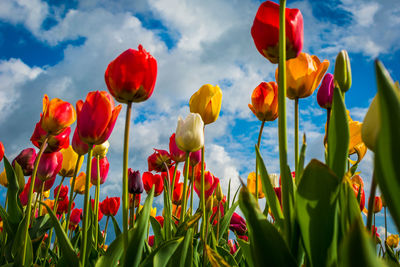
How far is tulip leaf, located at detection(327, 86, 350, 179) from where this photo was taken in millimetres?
832

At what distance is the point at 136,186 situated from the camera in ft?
8.84

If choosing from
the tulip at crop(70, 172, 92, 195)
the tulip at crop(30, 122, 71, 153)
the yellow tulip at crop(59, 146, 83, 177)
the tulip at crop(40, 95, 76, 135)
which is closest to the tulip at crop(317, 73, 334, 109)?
the tulip at crop(40, 95, 76, 135)

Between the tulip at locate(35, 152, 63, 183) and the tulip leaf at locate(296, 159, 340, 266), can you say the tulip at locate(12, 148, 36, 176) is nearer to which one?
the tulip at locate(35, 152, 63, 183)

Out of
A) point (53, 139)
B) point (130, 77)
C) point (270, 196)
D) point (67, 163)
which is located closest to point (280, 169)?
point (270, 196)

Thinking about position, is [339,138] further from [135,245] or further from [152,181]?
[152,181]

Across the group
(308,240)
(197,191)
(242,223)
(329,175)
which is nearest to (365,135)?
(329,175)

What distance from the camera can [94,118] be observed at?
134cm

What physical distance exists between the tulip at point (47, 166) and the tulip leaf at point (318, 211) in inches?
82.9

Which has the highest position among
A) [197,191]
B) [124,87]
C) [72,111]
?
[72,111]

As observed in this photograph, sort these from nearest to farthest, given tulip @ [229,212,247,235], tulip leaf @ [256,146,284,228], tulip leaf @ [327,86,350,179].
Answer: tulip leaf @ [327,86,350,179], tulip leaf @ [256,146,284,228], tulip @ [229,212,247,235]

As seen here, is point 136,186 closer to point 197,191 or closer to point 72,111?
point 197,191

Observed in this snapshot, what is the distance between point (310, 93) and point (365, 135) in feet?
2.38

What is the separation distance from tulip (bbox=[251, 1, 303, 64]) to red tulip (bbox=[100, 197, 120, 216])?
3.13 m

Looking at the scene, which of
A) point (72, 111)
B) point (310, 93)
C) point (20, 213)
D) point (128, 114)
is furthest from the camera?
point (72, 111)
